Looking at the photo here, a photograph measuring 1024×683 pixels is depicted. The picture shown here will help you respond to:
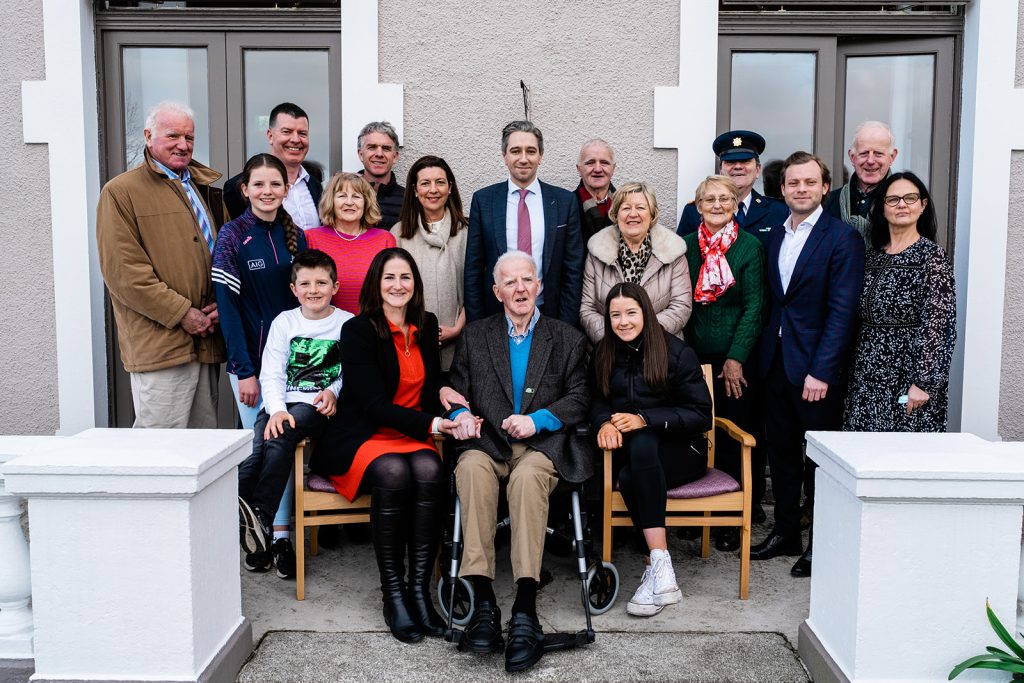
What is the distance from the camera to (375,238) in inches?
154

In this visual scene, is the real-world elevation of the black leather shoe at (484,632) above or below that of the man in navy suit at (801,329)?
below

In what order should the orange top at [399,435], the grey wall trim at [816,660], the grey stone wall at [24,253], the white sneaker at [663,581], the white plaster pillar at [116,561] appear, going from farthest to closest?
1. the grey stone wall at [24,253]
2. the orange top at [399,435]
3. the white sneaker at [663,581]
4. the grey wall trim at [816,660]
5. the white plaster pillar at [116,561]

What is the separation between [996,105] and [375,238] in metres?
3.27

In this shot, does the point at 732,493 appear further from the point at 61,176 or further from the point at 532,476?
the point at 61,176

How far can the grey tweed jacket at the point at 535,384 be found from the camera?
3381 mm

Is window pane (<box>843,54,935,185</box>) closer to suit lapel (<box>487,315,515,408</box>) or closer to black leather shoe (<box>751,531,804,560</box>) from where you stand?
black leather shoe (<box>751,531,804,560</box>)

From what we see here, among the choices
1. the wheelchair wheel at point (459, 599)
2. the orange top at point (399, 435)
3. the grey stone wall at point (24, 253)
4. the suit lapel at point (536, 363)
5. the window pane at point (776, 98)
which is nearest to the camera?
the wheelchair wheel at point (459, 599)

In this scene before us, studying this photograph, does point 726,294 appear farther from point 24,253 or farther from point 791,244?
point 24,253

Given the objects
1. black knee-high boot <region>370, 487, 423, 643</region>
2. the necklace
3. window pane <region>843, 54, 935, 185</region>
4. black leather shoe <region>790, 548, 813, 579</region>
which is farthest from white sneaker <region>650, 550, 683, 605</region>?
window pane <region>843, 54, 935, 185</region>

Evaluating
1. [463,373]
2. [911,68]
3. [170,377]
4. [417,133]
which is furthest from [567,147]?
[170,377]

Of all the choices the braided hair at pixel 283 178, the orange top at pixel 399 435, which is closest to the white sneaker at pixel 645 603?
the orange top at pixel 399 435

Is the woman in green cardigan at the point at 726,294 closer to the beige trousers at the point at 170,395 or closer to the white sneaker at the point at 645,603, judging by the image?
the white sneaker at the point at 645,603

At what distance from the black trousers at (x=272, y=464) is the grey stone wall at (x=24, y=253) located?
5.98ft

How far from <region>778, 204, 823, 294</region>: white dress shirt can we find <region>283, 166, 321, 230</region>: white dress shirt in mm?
Result: 2205
